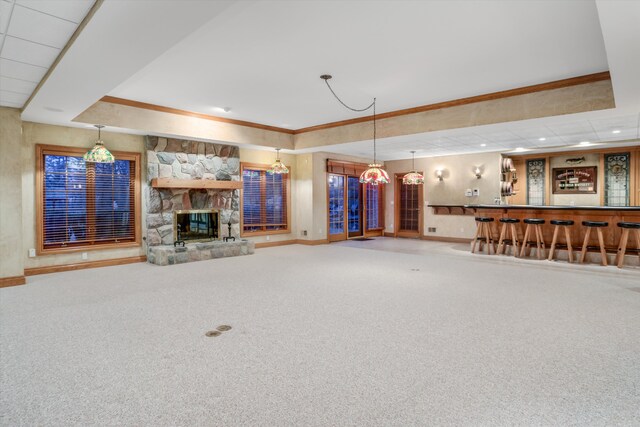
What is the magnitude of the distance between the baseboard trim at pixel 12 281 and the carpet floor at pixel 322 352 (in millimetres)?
190

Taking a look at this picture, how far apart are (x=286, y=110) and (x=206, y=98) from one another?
1.61 metres

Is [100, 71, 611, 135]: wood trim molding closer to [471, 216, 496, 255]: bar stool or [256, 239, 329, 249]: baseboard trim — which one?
[256, 239, 329, 249]: baseboard trim

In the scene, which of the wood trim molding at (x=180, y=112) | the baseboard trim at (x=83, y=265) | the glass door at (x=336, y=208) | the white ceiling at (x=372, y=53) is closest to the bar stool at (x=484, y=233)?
the white ceiling at (x=372, y=53)

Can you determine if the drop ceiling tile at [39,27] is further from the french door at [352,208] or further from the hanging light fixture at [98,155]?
the french door at [352,208]

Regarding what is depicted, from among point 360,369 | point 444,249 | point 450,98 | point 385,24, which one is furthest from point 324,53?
point 444,249

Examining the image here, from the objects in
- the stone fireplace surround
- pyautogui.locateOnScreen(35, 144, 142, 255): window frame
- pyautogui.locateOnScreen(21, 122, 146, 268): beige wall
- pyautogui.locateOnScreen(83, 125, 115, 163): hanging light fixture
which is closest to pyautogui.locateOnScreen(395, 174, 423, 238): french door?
the stone fireplace surround

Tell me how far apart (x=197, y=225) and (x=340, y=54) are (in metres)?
5.42

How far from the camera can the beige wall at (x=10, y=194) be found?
17.7ft

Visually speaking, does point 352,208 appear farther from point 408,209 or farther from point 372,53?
point 372,53

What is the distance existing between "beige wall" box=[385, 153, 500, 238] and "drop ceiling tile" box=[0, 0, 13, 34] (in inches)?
415

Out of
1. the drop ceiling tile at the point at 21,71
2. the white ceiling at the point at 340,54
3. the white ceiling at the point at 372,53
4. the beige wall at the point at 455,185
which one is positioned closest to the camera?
the white ceiling at the point at 340,54

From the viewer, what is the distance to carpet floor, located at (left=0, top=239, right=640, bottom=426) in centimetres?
219

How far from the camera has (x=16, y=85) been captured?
442 centimetres

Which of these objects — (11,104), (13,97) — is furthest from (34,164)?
(13,97)
